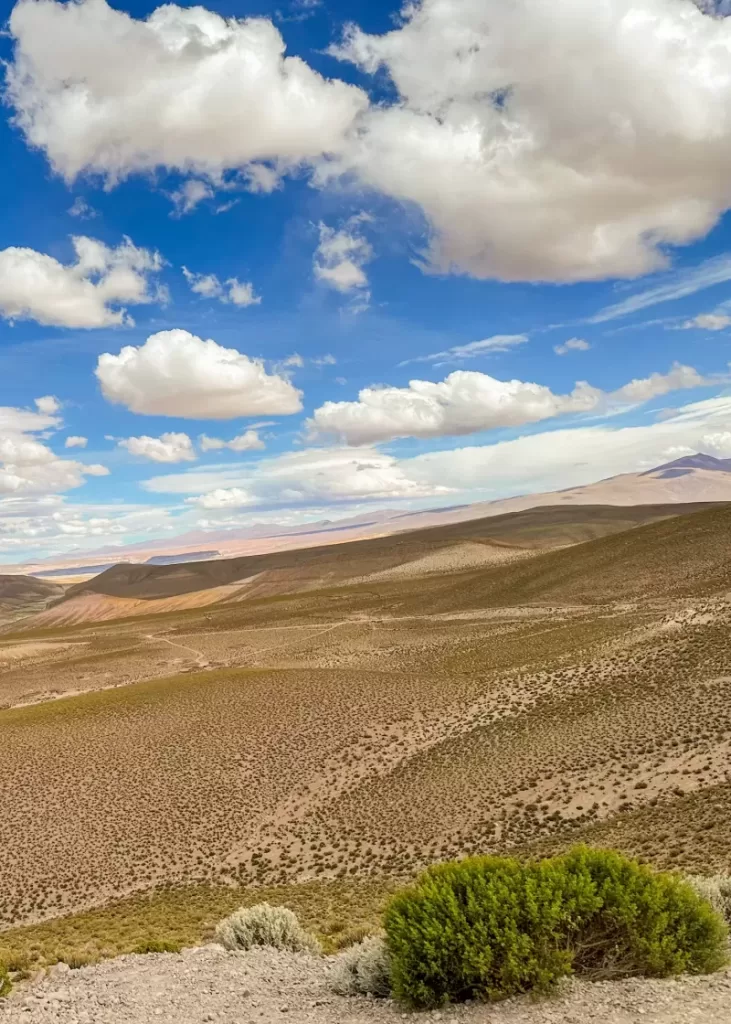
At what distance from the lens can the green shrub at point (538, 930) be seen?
8328 mm

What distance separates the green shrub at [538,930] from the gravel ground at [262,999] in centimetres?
29

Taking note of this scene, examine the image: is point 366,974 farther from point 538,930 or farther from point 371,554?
point 371,554

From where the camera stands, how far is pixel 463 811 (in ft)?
76.5

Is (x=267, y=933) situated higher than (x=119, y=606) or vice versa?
(x=267, y=933)

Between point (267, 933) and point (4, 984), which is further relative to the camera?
point (267, 933)

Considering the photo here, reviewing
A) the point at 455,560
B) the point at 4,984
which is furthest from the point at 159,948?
the point at 455,560

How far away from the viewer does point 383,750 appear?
101 ft

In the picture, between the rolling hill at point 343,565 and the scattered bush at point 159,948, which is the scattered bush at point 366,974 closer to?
the scattered bush at point 159,948

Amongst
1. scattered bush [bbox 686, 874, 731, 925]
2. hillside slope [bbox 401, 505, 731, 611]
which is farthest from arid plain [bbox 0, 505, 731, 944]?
scattered bush [bbox 686, 874, 731, 925]

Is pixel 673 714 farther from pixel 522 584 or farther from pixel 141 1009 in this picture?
pixel 522 584

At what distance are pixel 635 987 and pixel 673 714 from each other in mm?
21453

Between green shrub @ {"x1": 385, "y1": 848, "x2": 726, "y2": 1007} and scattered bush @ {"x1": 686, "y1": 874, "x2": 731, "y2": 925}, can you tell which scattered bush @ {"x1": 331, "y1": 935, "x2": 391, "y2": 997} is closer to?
green shrub @ {"x1": 385, "y1": 848, "x2": 726, "y2": 1007}

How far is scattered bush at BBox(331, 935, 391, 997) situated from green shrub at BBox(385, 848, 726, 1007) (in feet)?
2.11

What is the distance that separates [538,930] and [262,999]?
409 cm
